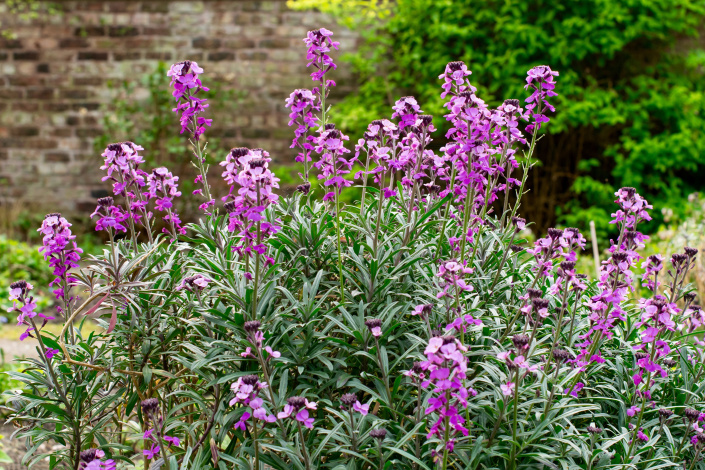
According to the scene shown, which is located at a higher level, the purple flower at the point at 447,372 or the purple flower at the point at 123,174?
the purple flower at the point at 123,174

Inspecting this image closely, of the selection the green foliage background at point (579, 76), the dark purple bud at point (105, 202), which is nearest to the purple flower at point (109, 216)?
the dark purple bud at point (105, 202)

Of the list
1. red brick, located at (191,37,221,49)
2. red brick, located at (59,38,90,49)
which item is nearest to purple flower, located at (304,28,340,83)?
red brick, located at (191,37,221,49)

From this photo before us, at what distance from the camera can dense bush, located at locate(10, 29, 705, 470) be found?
61.1 inches

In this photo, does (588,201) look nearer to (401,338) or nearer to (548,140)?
(548,140)

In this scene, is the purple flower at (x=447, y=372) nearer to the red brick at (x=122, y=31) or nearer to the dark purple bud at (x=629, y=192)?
the dark purple bud at (x=629, y=192)

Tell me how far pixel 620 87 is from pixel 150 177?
6235 mm

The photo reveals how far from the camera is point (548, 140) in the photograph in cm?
720

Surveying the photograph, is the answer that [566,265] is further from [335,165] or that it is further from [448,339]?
[335,165]

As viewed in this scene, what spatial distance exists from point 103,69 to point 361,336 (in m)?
7.34

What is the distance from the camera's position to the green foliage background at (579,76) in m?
6.55

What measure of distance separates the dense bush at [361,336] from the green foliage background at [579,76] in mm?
4733

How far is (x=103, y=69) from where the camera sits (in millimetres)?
7730

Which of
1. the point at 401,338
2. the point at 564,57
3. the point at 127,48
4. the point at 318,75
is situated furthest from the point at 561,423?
the point at 127,48

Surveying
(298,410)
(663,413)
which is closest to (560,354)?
(663,413)
